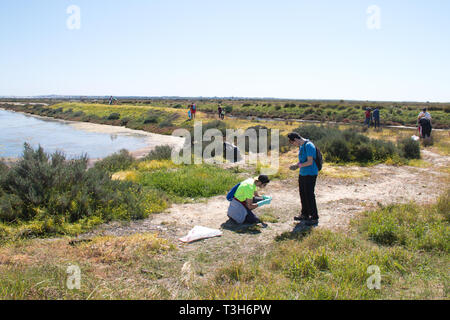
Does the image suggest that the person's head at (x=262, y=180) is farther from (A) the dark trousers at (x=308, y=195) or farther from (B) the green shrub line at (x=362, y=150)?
(B) the green shrub line at (x=362, y=150)

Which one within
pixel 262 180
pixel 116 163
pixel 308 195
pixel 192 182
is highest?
pixel 262 180

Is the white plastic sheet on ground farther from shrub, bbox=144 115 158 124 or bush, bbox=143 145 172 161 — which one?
shrub, bbox=144 115 158 124

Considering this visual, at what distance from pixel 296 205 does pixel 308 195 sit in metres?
1.64

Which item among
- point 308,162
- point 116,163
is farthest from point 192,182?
point 116,163

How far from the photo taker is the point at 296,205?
7.87 m

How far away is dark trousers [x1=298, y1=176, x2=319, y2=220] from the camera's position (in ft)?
20.2

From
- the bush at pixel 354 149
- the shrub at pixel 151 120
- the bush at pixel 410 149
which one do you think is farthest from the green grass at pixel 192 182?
the shrub at pixel 151 120

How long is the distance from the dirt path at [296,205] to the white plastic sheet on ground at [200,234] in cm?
12

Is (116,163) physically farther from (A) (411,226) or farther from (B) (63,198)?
(A) (411,226)

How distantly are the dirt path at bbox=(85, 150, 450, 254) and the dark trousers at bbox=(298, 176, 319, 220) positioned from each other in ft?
1.00

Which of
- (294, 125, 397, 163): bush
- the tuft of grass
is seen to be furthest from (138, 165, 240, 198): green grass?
(294, 125, 397, 163): bush

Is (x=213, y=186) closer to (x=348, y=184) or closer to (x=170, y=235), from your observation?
(x=170, y=235)
